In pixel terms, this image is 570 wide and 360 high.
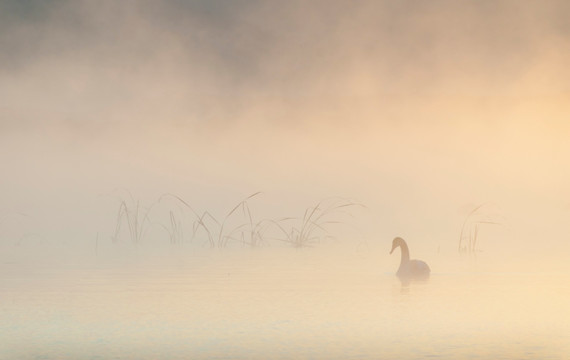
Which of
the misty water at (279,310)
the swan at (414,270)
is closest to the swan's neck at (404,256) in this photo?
the swan at (414,270)

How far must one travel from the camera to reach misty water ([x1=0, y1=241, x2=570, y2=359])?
729 cm

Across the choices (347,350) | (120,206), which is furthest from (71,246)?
(347,350)

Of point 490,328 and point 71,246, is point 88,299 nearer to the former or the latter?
point 490,328

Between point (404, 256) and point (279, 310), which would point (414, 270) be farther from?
point (279, 310)

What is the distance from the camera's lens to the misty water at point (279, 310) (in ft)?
23.9

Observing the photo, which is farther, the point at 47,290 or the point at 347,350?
the point at 47,290

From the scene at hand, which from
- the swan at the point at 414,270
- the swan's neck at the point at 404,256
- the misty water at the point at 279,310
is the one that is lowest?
the misty water at the point at 279,310

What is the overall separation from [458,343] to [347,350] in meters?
0.91

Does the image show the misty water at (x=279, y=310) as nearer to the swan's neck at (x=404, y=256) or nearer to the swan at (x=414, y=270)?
the swan at (x=414, y=270)

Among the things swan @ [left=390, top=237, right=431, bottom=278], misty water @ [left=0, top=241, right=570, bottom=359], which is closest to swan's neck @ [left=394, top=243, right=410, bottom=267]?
swan @ [left=390, top=237, right=431, bottom=278]

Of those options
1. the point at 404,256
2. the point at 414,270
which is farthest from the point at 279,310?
the point at 404,256

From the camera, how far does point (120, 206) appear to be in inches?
712

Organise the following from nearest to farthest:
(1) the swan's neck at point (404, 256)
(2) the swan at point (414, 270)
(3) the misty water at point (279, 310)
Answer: (3) the misty water at point (279, 310) → (2) the swan at point (414, 270) → (1) the swan's neck at point (404, 256)

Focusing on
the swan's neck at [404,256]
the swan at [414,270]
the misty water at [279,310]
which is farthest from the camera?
the swan's neck at [404,256]
